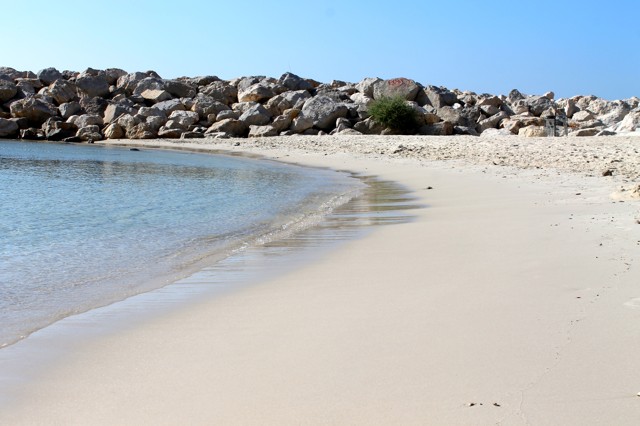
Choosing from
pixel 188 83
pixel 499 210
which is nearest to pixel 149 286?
pixel 499 210

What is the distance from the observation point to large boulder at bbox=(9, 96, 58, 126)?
38.2 m

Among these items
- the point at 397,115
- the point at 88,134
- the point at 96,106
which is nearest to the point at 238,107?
the point at 88,134

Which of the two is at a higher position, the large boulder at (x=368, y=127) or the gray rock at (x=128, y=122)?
the large boulder at (x=368, y=127)

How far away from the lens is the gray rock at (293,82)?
1576 inches

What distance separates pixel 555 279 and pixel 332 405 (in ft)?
8.97

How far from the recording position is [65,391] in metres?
3.37

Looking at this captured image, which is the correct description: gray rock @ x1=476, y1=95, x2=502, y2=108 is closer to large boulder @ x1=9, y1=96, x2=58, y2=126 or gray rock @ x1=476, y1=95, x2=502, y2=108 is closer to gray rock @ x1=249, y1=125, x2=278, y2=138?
gray rock @ x1=249, y1=125, x2=278, y2=138

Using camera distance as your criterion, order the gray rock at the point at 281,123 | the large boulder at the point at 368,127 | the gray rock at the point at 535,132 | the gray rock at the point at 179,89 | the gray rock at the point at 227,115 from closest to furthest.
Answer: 1. the gray rock at the point at 535,132
2. the large boulder at the point at 368,127
3. the gray rock at the point at 281,123
4. the gray rock at the point at 227,115
5. the gray rock at the point at 179,89

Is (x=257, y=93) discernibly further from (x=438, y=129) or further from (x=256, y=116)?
(x=438, y=129)

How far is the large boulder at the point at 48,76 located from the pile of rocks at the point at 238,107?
0.06 m

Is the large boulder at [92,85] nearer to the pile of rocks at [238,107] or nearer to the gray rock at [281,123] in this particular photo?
the pile of rocks at [238,107]

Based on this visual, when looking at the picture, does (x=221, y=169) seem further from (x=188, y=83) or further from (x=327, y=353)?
(x=188, y=83)

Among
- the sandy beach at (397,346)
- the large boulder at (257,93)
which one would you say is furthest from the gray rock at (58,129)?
the sandy beach at (397,346)

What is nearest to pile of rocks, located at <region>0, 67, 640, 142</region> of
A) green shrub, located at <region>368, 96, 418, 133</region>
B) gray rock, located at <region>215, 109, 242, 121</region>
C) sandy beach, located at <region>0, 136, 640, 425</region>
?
gray rock, located at <region>215, 109, 242, 121</region>
